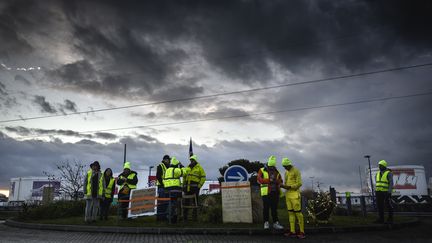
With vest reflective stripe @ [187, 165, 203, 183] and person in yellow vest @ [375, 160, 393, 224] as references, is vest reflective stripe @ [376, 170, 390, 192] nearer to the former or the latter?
person in yellow vest @ [375, 160, 393, 224]

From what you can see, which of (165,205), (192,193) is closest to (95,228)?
(165,205)

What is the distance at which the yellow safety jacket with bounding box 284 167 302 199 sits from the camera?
8.95 m

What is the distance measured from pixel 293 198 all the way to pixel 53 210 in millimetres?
12267

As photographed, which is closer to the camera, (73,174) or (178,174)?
(178,174)

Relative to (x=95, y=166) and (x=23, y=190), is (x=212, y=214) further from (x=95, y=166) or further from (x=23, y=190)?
(x=23, y=190)

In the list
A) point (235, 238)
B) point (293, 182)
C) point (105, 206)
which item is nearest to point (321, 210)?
point (293, 182)

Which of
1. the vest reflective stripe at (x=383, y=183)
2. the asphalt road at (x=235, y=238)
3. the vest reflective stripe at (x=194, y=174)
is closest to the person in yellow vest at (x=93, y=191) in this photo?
the asphalt road at (x=235, y=238)

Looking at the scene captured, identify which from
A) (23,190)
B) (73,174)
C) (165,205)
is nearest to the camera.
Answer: (165,205)

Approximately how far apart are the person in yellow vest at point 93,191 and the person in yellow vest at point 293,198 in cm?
684

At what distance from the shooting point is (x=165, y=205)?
479 inches

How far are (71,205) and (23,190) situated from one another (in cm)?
5966

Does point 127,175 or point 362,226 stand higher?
point 127,175

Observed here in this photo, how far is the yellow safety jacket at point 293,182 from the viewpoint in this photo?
8.95 metres

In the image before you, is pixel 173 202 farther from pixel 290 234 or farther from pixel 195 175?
pixel 290 234
